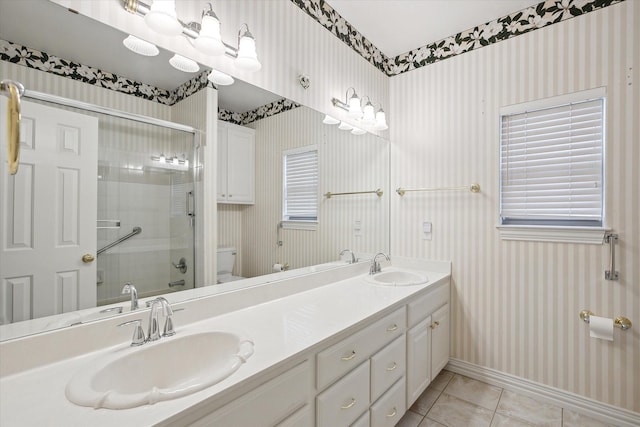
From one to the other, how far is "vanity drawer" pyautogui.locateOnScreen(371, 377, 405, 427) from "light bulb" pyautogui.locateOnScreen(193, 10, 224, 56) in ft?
5.94

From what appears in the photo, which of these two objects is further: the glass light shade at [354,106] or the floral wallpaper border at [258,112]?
the glass light shade at [354,106]

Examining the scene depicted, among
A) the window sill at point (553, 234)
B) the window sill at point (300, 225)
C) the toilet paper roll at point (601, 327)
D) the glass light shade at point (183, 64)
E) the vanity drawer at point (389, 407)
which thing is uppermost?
the glass light shade at point (183, 64)

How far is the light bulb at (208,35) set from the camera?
1.25 meters

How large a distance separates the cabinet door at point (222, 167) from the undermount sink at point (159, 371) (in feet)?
2.10

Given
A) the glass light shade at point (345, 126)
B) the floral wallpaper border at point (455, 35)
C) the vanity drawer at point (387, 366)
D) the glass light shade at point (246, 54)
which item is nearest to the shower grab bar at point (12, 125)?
the glass light shade at point (246, 54)

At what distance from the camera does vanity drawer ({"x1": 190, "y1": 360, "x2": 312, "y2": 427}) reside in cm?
80

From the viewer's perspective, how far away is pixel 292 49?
1788mm

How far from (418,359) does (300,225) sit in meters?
1.12

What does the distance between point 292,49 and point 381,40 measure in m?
1.03

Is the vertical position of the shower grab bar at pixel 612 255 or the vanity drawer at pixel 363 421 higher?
the shower grab bar at pixel 612 255

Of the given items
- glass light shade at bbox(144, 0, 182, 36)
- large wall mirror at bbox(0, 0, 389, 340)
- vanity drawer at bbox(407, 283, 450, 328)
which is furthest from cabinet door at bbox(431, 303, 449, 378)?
glass light shade at bbox(144, 0, 182, 36)

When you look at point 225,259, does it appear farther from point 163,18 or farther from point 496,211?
point 496,211

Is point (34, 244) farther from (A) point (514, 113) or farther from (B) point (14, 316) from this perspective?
(A) point (514, 113)

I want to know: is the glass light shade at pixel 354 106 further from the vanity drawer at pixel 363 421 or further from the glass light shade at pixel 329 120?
the vanity drawer at pixel 363 421
